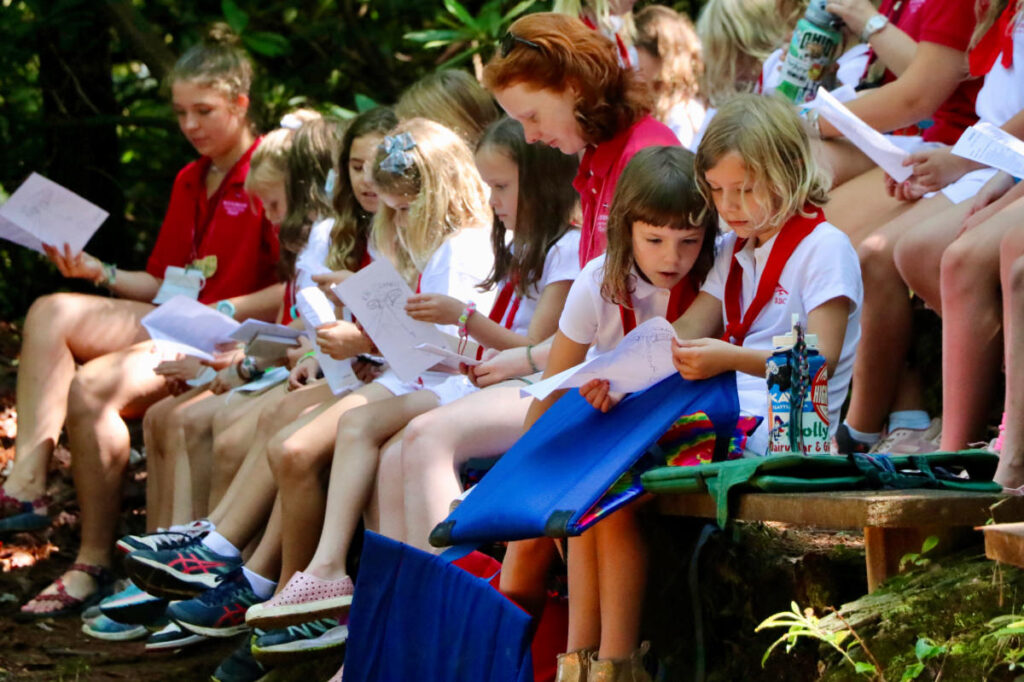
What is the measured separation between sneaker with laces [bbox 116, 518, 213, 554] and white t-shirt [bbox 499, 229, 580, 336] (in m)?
1.32

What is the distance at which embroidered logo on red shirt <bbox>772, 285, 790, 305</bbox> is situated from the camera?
2900mm

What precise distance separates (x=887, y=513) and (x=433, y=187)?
2250mm

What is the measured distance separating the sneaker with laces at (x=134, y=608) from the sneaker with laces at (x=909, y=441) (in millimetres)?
2295

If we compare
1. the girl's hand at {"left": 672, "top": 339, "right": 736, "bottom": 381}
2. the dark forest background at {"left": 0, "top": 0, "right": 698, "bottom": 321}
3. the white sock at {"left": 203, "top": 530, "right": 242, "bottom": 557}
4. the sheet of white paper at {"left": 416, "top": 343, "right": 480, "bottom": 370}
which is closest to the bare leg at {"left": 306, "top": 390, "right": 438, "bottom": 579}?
the sheet of white paper at {"left": 416, "top": 343, "right": 480, "bottom": 370}

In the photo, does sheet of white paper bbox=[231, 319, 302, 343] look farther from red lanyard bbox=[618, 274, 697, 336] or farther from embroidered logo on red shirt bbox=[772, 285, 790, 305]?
embroidered logo on red shirt bbox=[772, 285, 790, 305]

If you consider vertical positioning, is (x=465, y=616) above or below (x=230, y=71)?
below

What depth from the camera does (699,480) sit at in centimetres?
241

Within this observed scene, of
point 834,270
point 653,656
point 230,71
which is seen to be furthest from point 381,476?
point 230,71

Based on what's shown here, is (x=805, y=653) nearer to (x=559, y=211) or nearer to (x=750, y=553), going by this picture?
(x=750, y=553)

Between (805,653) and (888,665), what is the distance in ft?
1.30

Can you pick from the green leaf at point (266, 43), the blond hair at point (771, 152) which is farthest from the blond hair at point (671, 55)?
the green leaf at point (266, 43)

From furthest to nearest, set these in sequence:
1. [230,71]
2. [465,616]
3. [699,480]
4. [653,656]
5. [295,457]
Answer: [230,71]
[295,457]
[465,616]
[653,656]
[699,480]

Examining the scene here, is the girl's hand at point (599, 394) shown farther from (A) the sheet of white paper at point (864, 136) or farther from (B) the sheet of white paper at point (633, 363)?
(A) the sheet of white paper at point (864, 136)

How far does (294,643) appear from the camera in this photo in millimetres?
3754
